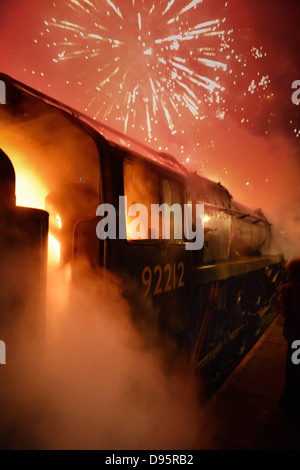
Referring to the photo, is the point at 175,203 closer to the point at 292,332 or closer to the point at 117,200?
the point at 117,200

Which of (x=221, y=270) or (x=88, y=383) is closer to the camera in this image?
(x=88, y=383)

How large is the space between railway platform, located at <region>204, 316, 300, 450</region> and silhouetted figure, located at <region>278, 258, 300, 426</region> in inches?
6.0

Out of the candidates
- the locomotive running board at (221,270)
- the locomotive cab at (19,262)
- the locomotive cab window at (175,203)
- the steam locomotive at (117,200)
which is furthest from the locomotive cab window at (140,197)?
the locomotive cab at (19,262)

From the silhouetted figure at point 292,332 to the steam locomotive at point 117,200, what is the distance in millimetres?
1042

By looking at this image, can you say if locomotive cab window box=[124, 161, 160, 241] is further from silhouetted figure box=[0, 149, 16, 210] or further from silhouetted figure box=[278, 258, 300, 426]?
silhouetted figure box=[278, 258, 300, 426]

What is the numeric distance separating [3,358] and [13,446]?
0.62 metres

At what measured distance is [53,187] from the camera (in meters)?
2.78

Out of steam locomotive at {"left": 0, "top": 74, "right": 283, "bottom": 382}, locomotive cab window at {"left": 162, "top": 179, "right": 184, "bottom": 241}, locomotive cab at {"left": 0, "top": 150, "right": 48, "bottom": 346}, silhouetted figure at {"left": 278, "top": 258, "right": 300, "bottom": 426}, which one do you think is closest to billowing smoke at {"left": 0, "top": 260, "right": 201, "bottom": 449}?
locomotive cab at {"left": 0, "top": 150, "right": 48, "bottom": 346}

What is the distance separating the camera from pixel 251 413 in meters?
3.42

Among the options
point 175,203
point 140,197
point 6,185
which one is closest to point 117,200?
point 140,197

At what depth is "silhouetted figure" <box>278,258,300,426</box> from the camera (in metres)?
3.33

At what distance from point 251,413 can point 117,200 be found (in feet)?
9.91

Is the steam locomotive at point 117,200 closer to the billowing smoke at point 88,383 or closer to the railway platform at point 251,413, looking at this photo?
the billowing smoke at point 88,383
